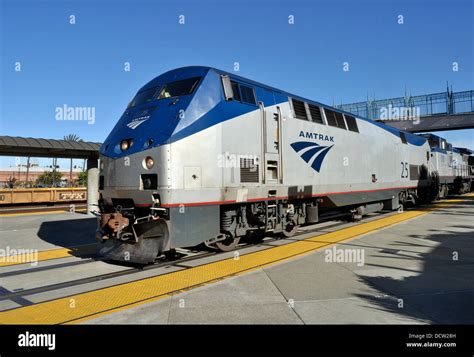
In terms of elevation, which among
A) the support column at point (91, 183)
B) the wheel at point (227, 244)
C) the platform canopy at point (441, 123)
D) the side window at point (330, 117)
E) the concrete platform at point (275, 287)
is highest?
the platform canopy at point (441, 123)

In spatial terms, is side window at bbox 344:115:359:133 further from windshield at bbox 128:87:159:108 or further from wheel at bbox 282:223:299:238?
windshield at bbox 128:87:159:108

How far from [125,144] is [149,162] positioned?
96 cm

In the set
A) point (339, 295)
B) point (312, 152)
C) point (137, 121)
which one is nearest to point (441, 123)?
point (312, 152)

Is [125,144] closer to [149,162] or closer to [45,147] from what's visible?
[149,162]

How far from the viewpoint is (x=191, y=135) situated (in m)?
7.29

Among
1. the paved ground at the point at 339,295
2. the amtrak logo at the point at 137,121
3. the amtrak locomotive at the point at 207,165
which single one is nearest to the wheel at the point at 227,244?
the amtrak locomotive at the point at 207,165

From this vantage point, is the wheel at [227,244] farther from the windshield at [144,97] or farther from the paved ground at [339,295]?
the windshield at [144,97]

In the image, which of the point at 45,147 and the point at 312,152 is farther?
the point at 45,147

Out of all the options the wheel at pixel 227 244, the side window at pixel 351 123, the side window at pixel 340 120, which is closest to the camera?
the wheel at pixel 227 244

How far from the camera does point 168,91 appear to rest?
27.1 ft

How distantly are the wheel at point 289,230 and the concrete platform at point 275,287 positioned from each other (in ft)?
2.48

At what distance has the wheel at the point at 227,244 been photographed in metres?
8.77

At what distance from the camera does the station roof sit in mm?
16625
